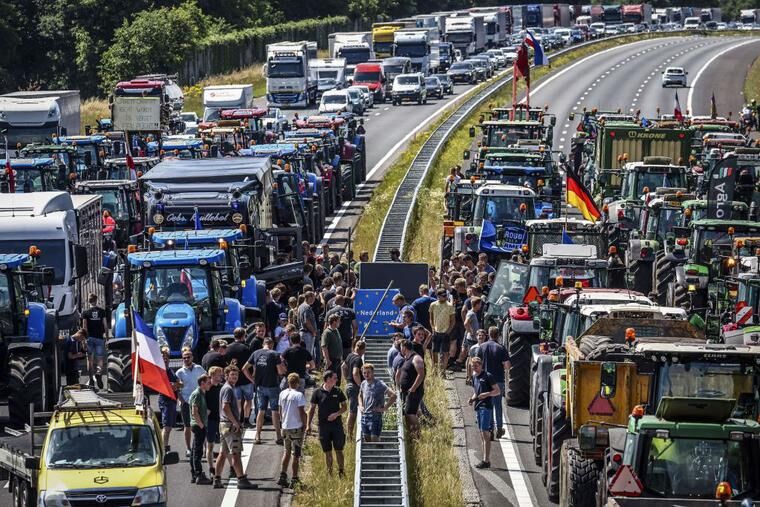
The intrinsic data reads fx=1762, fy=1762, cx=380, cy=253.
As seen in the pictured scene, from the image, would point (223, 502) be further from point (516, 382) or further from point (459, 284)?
point (459, 284)

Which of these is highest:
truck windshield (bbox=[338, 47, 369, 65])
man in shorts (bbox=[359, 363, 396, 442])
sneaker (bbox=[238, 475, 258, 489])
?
man in shorts (bbox=[359, 363, 396, 442])

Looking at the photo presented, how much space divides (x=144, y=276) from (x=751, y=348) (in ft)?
34.9

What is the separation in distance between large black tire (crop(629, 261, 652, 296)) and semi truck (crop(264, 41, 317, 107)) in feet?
158

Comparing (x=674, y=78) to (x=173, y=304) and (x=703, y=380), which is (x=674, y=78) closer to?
(x=173, y=304)

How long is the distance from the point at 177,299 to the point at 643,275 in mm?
11840

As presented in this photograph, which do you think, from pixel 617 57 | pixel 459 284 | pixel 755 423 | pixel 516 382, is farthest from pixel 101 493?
pixel 617 57

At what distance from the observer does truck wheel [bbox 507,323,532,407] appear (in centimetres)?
2519

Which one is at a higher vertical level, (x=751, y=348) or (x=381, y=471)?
(x=751, y=348)

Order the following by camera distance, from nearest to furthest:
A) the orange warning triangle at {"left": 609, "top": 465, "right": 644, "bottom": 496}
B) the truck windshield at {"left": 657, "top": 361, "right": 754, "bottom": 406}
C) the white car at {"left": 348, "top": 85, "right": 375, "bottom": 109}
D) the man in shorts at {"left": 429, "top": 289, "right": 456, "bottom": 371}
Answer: the orange warning triangle at {"left": 609, "top": 465, "right": 644, "bottom": 496}
the truck windshield at {"left": 657, "top": 361, "right": 754, "bottom": 406}
the man in shorts at {"left": 429, "top": 289, "right": 456, "bottom": 371}
the white car at {"left": 348, "top": 85, "right": 375, "bottom": 109}

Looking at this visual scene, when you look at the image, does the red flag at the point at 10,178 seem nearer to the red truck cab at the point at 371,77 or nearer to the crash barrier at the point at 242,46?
the red truck cab at the point at 371,77

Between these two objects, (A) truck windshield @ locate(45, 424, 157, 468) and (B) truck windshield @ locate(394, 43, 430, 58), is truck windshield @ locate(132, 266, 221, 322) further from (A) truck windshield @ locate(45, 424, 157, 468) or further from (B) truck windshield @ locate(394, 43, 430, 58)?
(B) truck windshield @ locate(394, 43, 430, 58)

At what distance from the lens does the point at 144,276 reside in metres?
25.1

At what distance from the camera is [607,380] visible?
18.4 metres

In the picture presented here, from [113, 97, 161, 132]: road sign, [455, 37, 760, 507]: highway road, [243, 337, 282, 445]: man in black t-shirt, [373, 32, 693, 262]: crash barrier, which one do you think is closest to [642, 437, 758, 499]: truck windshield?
[243, 337, 282, 445]: man in black t-shirt
